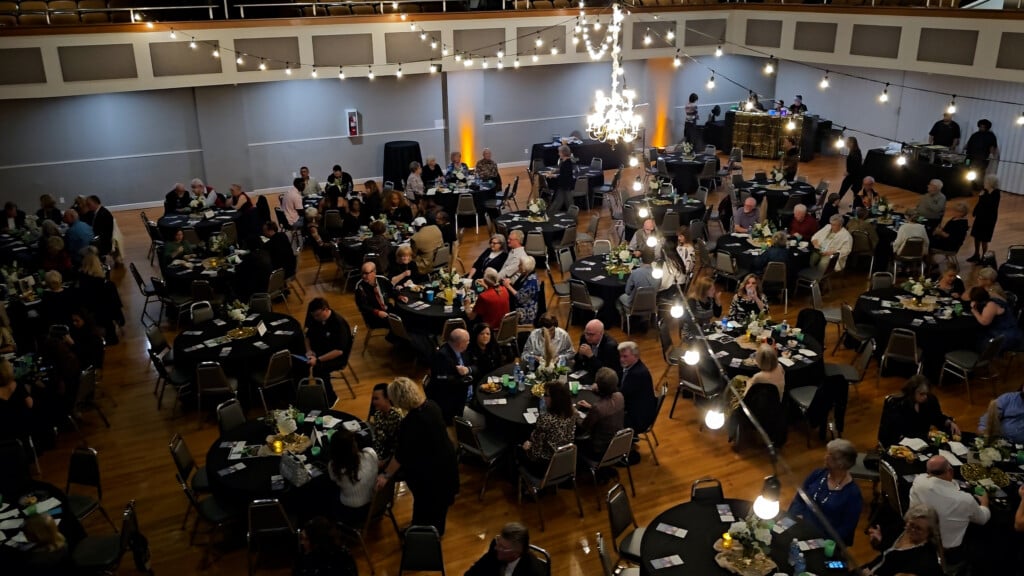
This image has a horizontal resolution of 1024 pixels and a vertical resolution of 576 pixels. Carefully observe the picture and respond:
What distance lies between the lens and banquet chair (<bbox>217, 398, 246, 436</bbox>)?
7938mm

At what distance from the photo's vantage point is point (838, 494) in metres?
6.48

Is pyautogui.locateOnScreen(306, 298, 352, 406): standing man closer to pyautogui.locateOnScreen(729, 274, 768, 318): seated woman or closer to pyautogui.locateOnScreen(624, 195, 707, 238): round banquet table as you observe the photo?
pyautogui.locateOnScreen(729, 274, 768, 318): seated woman

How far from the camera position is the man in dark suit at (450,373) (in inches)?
342

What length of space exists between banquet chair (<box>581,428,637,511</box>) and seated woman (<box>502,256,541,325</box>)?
140 inches

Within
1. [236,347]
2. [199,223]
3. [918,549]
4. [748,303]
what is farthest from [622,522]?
[199,223]

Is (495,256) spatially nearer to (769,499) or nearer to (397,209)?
(397,209)

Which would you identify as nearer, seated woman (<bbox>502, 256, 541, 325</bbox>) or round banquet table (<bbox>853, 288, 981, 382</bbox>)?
round banquet table (<bbox>853, 288, 981, 382</bbox>)

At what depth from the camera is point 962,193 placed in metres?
18.4

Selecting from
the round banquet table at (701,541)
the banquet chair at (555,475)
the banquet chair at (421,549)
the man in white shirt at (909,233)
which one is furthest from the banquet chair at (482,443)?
the man in white shirt at (909,233)

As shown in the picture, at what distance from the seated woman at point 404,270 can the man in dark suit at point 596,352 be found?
133 inches

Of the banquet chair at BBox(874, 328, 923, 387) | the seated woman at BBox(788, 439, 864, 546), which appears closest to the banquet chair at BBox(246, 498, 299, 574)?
the seated woman at BBox(788, 439, 864, 546)

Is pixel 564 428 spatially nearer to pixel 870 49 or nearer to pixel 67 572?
pixel 67 572

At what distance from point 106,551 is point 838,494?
5.91 metres

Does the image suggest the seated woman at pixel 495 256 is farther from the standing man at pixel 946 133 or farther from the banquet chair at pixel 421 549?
the standing man at pixel 946 133
